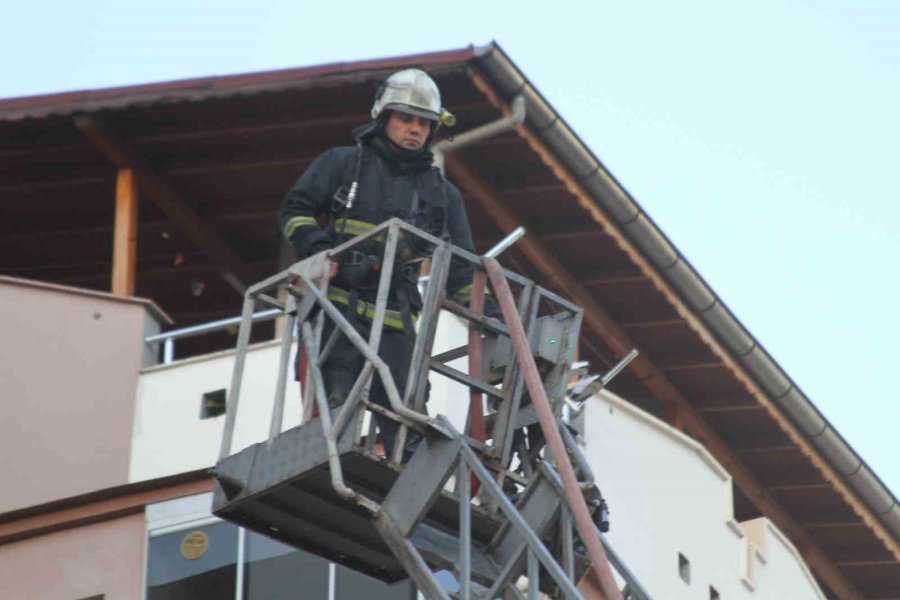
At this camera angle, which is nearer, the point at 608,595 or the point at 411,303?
the point at 608,595

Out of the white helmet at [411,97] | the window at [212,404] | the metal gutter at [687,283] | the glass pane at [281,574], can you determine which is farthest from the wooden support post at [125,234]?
the white helmet at [411,97]

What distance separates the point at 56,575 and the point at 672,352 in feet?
23.6

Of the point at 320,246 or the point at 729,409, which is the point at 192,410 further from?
the point at 320,246

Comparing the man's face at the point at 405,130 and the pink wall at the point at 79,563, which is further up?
the pink wall at the point at 79,563

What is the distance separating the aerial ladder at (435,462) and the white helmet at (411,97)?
2.47ft

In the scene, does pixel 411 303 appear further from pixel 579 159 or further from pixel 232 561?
pixel 579 159

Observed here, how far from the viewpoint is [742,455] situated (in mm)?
25062

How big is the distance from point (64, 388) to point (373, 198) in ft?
28.2

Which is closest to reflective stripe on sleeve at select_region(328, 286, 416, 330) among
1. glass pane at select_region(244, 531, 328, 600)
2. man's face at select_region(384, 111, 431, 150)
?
man's face at select_region(384, 111, 431, 150)

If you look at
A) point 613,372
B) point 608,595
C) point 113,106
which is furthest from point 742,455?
point 608,595

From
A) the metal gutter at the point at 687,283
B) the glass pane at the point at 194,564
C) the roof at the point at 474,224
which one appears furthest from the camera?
the roof at the point at 474,224

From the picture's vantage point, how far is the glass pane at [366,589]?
1684 centimetres

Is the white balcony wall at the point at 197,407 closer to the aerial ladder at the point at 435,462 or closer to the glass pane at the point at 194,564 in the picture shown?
the glass pane at the point at 194,564

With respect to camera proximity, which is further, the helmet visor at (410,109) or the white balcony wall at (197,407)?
the white balcony wall at (197,407)
